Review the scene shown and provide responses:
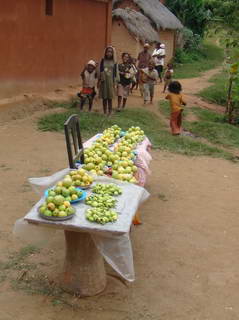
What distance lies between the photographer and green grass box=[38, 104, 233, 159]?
32.1 feet

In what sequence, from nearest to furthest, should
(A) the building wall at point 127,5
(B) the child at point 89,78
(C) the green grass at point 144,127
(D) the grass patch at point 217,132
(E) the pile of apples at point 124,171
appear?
1. (E) the pile of apples at point 124,171
2. (C) the green grass at point 144,127
3. (D) the grass patch at point 217,132
4. (B) the child at point 89,78
5. (A) the building wall at point 127,5

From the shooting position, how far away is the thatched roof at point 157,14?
22.2 metres

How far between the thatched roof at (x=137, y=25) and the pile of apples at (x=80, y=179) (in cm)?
1580

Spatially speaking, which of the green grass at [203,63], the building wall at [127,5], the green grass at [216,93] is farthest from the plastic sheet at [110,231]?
the building wall at [127,5]

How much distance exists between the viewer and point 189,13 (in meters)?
28.1

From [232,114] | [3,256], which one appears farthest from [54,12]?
[3,256]

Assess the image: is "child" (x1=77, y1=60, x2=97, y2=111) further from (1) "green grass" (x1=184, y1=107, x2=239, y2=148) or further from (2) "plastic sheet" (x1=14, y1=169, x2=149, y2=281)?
(2) "plastic sheet" (x1=14, y1=169, x2=149, y2=281)

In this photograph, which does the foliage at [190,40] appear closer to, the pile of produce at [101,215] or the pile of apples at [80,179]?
the pile of apples at [80,179]

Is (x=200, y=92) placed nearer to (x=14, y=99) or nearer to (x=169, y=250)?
(x=14, y=99)

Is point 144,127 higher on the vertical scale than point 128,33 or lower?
lower

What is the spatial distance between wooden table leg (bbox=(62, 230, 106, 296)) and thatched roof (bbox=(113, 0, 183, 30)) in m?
19.3

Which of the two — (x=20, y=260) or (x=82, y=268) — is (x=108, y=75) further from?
(x=82, y=268)

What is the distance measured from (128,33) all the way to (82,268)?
1676cm

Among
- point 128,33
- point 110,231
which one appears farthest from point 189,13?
point 110,231
